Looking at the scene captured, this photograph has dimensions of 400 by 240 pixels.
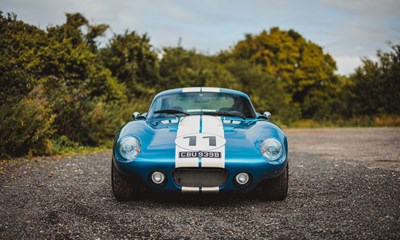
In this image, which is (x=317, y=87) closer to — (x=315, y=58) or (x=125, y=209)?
(x=315, y=58)

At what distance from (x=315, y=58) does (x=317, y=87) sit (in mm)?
2964

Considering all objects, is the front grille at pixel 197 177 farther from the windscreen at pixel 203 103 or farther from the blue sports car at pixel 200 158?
the windscreen at pixel 203 103

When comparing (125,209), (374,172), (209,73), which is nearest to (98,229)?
(125,209)

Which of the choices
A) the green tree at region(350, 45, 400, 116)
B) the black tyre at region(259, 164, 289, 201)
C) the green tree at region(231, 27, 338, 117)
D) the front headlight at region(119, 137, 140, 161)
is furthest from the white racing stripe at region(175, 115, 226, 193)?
the green tree at region(231, 27, 338, 117)

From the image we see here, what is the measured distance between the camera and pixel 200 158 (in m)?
3.72

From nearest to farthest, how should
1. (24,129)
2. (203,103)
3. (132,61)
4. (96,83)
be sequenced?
1. (203,103)
2. (24,129)
3. (96,83)
4. (132,61)

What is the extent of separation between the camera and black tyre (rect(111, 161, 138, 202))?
13.3 feet

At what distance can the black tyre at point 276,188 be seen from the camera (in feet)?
13.4

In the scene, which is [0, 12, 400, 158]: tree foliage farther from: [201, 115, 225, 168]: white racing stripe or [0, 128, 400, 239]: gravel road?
[201, 115, 225, 168]: white racing stripe

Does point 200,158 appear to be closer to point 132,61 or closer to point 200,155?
point 200,155

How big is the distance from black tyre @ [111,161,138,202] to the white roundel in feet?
2.22

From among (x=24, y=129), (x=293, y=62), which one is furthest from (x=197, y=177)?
(x=293, y=62)

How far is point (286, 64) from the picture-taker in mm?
39594

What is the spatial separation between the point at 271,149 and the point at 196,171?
779 millimetres
